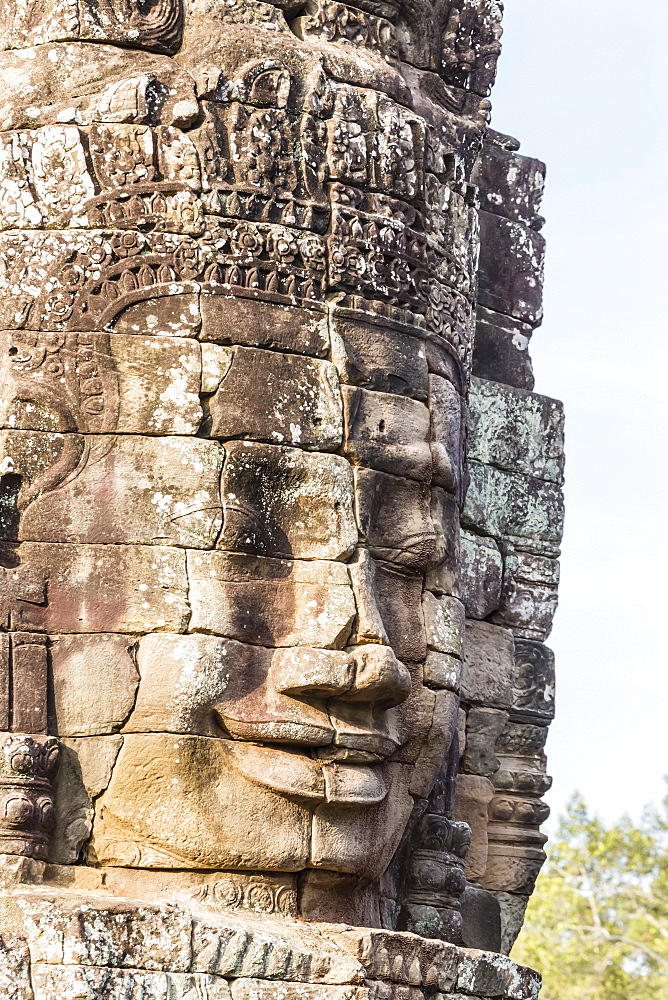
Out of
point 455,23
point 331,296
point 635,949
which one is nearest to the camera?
point 331,296

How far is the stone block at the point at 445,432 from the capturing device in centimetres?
987

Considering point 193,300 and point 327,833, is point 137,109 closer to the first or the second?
point 193,300

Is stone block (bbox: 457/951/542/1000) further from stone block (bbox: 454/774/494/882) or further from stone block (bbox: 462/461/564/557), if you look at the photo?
stone block (bbox: 462/461/564/557)

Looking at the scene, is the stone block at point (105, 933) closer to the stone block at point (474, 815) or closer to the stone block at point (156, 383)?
the stone block at point (156, 383)

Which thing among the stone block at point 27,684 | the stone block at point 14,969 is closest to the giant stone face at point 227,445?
the stone block at point 27,684

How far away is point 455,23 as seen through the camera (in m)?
10.7

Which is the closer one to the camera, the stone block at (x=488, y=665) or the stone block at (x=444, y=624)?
the stone block at (x=444, y=624)

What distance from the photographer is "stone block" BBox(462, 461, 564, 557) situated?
11.4 m

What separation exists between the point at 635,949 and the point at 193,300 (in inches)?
703

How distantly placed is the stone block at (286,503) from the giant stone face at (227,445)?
0.01m

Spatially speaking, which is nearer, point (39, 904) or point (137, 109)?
point (39, 904)

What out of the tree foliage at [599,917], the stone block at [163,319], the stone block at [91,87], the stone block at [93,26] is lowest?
the tree foliage at [599,917]

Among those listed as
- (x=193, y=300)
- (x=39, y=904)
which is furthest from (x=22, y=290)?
(x=39, y=904)

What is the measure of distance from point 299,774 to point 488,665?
2.59 metres
